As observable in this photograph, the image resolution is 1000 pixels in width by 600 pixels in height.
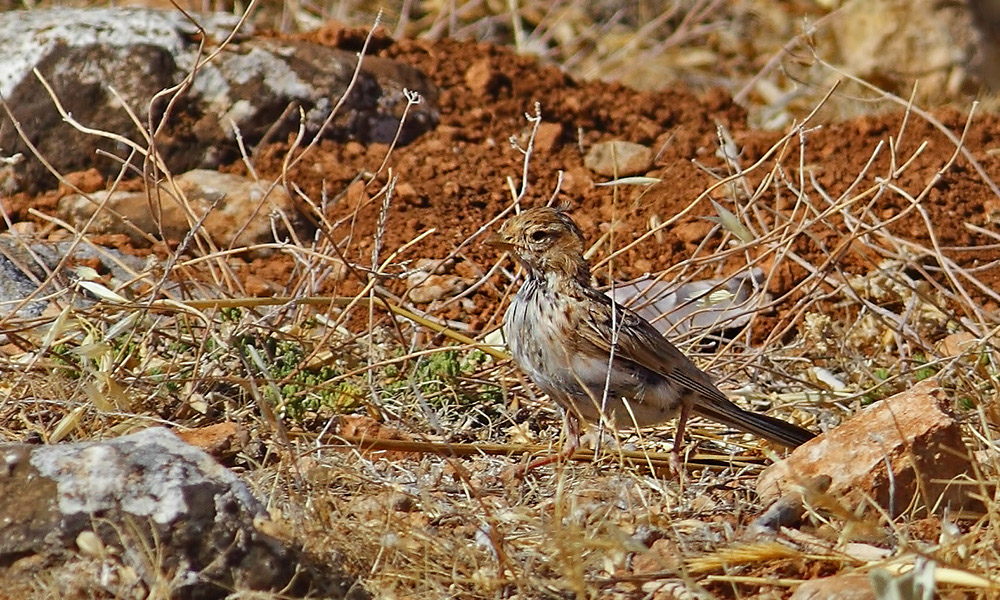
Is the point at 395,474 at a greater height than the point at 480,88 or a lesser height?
lesser

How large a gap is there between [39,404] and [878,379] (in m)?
3.26

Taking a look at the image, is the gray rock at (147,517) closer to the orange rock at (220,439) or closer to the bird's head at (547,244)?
the orange rock at (220,439)

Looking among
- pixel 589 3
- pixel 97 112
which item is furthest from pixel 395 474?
pixel 589 3

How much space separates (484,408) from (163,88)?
2913mm

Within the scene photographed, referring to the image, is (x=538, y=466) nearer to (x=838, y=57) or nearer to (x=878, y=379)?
(x=878, y=379)

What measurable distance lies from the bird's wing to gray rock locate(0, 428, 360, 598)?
1724 mm

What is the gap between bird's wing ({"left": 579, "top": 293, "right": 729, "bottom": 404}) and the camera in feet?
16.0

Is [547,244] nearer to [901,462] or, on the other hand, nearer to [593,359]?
[593,359]

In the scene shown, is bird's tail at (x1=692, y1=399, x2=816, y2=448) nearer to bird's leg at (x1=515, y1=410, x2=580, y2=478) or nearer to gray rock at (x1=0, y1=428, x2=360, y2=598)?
bird's leg at (x1=515, y1=410, x2=580, y2=478)

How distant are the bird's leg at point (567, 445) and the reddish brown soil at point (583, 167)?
137cm

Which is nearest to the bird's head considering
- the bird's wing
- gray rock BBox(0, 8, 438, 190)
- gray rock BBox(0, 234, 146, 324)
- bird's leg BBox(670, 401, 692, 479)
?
the bird's wing

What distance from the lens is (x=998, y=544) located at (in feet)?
12.5

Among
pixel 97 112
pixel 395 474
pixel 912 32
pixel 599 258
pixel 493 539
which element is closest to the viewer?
pixel 493 539

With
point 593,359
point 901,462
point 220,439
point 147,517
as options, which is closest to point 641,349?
point 593,359
